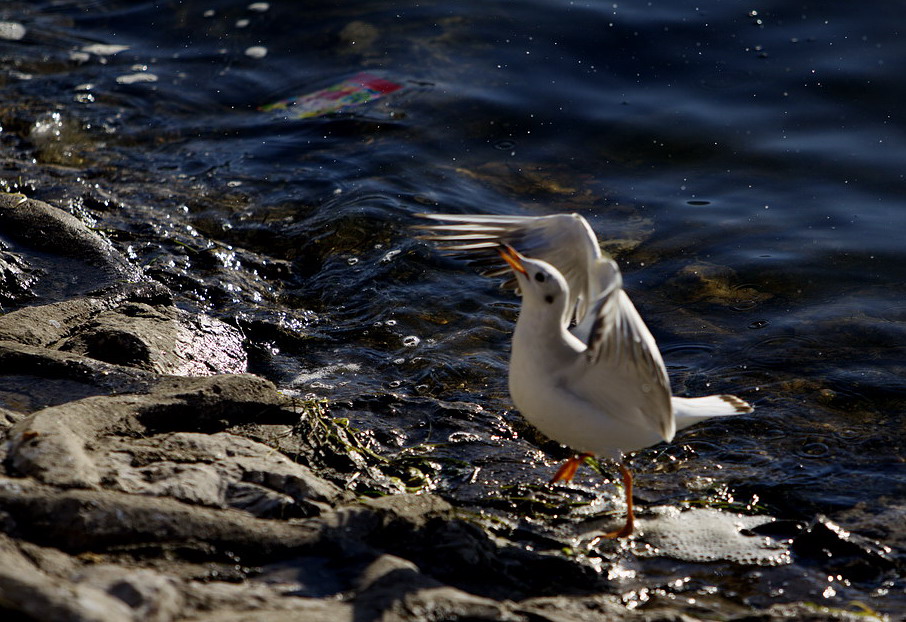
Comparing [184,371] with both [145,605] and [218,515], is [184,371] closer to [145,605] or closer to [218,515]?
[218,515]

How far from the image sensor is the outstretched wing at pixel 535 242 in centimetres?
508

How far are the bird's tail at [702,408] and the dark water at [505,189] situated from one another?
412 mm

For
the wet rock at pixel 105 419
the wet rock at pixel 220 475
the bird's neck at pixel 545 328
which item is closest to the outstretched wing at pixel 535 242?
the bird's neck at pixel 545 328

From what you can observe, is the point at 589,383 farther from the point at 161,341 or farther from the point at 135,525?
the point at 161,341

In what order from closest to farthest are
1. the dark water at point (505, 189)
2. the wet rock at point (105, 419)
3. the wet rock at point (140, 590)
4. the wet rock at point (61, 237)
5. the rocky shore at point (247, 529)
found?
the wet rock at point (140, 590), the rocky shore at point (247, 529), the wet rock at point (105, 419), the dark water at point (505, 189), the wet rock at point (61, 237)

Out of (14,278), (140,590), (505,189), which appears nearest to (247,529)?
(140,590)

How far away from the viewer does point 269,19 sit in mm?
12875

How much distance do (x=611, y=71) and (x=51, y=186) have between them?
20.3 ft

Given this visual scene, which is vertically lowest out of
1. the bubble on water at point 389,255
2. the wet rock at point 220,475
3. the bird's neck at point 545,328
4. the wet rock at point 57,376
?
the bubble on water at point 389,255

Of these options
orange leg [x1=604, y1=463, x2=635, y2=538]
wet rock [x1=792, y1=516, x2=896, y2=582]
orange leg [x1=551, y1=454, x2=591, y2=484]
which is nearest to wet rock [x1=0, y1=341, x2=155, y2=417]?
orange leg [x1=551, y1=454, x2=591, y2=484]

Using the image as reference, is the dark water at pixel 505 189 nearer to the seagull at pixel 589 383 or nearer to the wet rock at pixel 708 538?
the wet rock at pixel 708 538

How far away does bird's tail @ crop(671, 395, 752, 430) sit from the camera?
15.7 feet

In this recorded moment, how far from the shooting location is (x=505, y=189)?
30.2ft

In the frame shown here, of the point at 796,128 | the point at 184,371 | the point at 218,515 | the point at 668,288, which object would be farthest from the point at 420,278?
the point at 796,128
